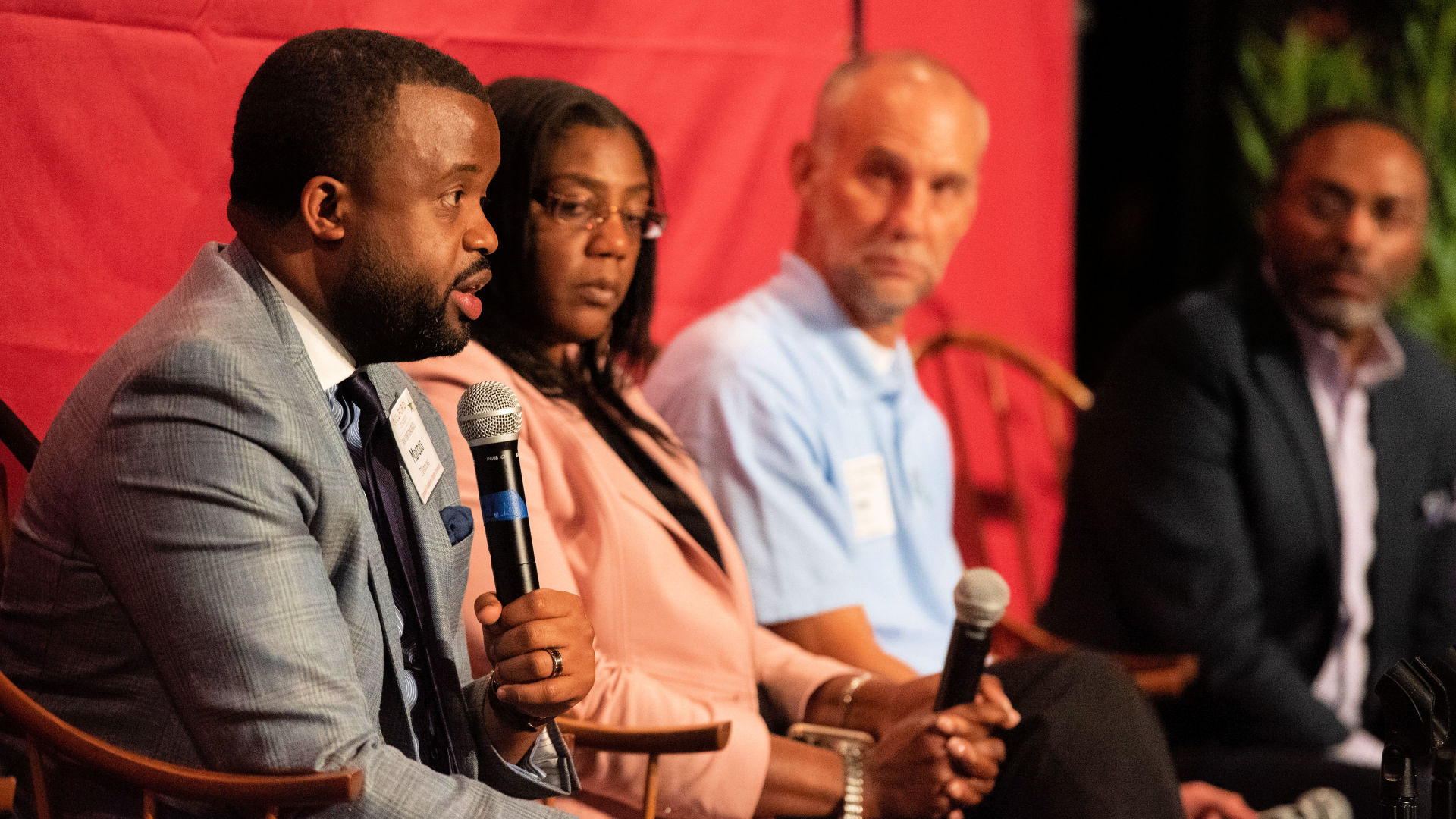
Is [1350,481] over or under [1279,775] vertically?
over

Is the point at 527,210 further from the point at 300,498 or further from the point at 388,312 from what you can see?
the point at 300,498

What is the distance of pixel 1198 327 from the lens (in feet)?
8.68

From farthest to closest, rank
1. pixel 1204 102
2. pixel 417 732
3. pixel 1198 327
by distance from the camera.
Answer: pixel 1204 102, pixel 1198 327, pixel 417 732

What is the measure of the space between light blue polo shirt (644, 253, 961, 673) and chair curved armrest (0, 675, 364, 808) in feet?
3.44

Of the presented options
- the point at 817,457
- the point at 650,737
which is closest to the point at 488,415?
the point at 650,737

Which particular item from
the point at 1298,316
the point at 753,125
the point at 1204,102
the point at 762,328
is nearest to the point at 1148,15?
the point at 1204,102

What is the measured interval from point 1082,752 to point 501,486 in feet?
3.05

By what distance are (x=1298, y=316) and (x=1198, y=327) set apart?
26 cm

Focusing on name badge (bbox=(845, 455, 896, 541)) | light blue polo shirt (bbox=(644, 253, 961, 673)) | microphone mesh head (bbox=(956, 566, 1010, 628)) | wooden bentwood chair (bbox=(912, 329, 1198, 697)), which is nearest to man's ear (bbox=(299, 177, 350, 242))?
microphone mesh head (bbox=(956, 566, 1010, 628))

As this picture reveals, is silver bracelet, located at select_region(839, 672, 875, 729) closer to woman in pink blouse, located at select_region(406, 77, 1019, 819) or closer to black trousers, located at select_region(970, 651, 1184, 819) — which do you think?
woman in pink blouse, located at select_region(406, 77, 1019, 819)

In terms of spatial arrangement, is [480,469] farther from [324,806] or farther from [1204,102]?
[1204,102]

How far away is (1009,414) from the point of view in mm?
3352

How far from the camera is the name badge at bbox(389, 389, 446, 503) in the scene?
1327 mm

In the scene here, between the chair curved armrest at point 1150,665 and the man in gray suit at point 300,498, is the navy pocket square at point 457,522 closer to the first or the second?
the man in gray suit at point 300,498
